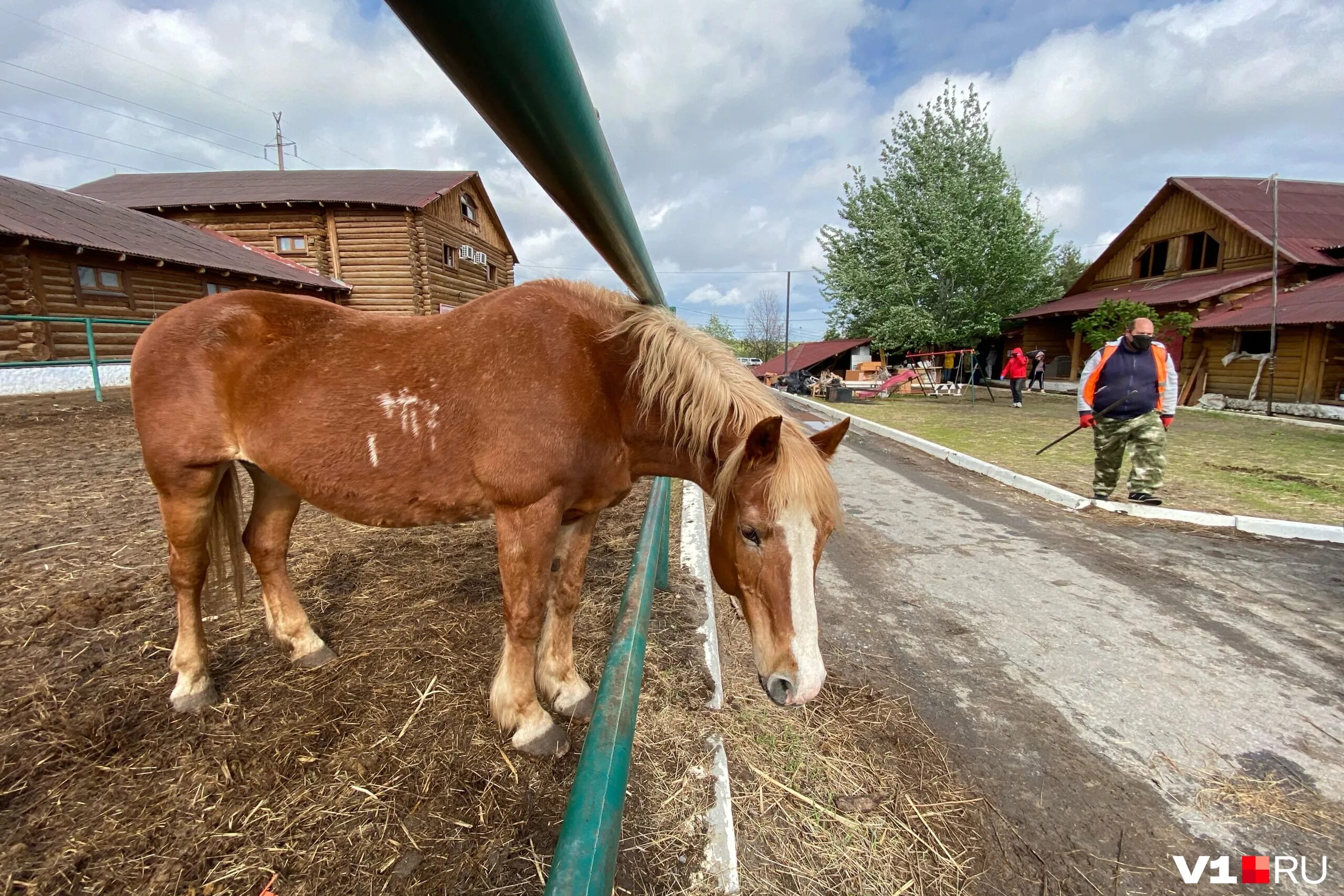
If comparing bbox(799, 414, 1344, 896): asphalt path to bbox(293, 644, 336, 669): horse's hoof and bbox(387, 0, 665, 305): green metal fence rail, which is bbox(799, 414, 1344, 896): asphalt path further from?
bbox(293, 644, 336, 669): horse's hoof

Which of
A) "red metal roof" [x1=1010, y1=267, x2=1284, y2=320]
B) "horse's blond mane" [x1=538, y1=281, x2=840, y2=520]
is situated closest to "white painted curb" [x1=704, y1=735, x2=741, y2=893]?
"horse's blond mane" [x1=538, y1=281, x2=840, y2=520]

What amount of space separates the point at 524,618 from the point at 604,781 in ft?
3.66

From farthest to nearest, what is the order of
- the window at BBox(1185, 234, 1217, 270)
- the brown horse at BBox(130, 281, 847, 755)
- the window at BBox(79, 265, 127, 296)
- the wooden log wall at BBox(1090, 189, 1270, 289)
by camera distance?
the window at BBox(1185, 234, 1217, 270) → the wooden log wall at BBox(1090, 189, 1270, 289) → the window at BBox(79, 265, 127, 296) → the brown horse at BBox(130, 281, 847, 755)

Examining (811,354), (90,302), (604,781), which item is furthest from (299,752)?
(811,354)

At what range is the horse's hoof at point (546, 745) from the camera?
5.97 ft

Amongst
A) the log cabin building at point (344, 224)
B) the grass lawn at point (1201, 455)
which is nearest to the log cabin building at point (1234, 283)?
the grass lawn at point (1201, 455)

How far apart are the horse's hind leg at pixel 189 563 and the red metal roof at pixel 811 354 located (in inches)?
1111

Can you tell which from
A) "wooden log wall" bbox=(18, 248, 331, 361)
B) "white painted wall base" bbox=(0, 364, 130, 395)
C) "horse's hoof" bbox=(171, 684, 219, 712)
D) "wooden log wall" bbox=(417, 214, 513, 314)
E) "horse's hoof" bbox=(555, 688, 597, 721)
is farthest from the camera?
"wooden log wall" bbox=(417, 214, 513, 314)

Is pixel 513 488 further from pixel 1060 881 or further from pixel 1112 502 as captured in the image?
pixel 1112 502

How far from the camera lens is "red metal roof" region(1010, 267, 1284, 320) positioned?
16.2m

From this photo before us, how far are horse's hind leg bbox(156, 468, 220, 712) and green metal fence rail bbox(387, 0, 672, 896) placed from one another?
1799 millimetres

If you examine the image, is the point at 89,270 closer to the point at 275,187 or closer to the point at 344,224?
the point at 344,224

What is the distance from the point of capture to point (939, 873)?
1600 mm

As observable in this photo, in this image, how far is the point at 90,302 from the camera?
38.7 ft
